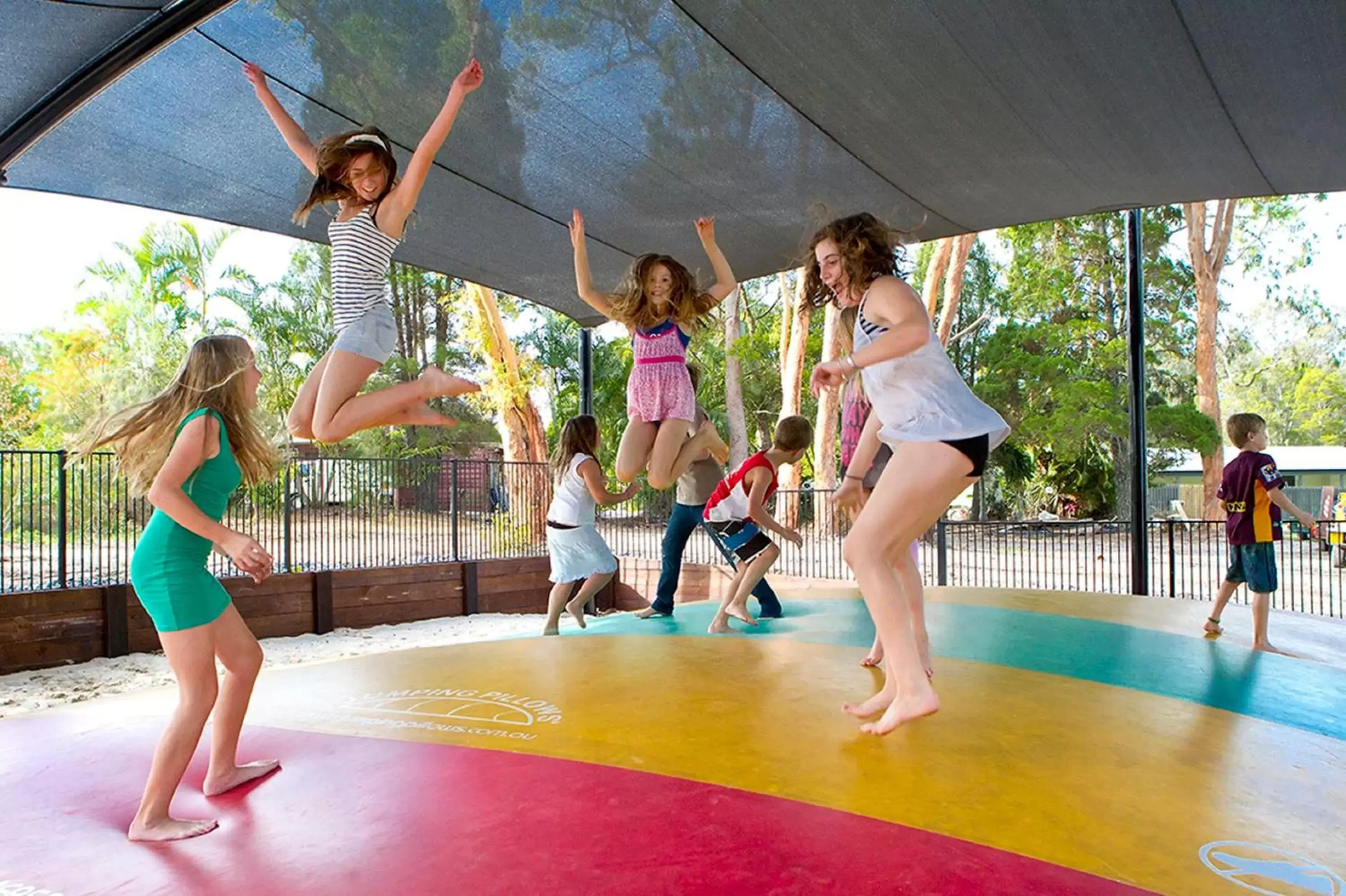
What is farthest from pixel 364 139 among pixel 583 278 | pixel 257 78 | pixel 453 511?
pixel 453 511

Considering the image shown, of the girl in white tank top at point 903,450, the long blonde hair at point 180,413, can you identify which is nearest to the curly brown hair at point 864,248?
the girl in white tank top at point 903,450

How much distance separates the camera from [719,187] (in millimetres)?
5324

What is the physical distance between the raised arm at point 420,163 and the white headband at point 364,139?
14cm

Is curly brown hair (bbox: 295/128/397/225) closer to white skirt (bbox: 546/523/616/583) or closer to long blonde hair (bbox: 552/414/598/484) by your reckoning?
long blonde hair (bbox: 552/414/598/484)

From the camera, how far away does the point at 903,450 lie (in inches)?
109

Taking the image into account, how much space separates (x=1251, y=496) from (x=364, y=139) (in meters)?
4.50

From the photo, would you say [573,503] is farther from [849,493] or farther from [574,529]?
[849,493]

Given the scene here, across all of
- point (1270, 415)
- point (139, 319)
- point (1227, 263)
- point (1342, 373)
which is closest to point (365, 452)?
point (139, 319)

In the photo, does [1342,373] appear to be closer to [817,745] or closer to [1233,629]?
[1233,629]

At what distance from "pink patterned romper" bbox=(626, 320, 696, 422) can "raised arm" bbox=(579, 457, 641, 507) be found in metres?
0.73

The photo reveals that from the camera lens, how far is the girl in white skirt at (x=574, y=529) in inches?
224

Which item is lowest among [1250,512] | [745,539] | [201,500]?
[745,539]

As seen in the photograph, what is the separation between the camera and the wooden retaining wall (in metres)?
6.97

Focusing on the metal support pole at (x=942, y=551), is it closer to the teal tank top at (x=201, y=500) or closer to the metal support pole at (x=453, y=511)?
the metal support pole at (x=453, y=511)
